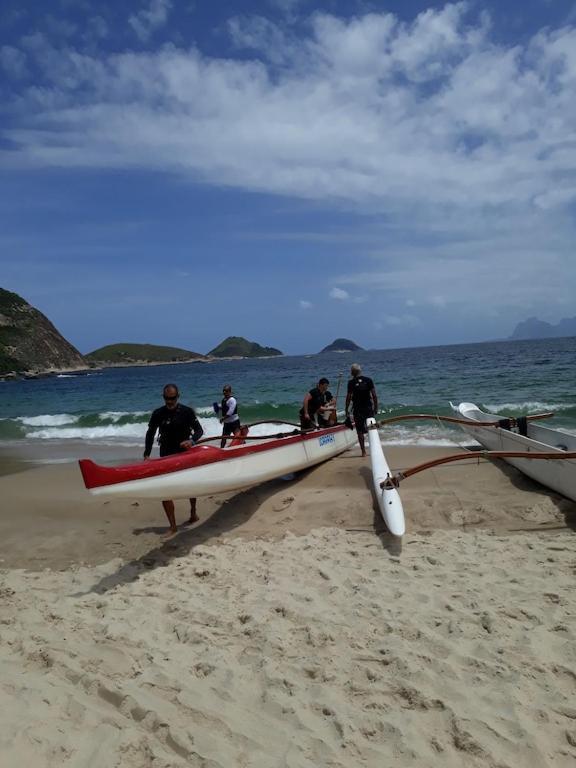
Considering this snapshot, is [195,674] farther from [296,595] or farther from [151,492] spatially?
[151,492]

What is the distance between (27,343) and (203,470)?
3771 inches

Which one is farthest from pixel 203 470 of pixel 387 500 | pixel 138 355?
pixel 138 355

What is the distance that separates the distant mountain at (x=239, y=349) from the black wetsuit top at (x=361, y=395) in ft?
544

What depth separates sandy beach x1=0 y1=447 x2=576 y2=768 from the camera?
2.43 m

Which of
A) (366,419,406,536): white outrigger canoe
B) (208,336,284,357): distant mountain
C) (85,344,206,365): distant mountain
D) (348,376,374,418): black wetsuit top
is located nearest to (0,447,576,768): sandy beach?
(366,419,406,536): white outrigger canoe

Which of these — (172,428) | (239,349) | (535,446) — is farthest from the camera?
(239,349)

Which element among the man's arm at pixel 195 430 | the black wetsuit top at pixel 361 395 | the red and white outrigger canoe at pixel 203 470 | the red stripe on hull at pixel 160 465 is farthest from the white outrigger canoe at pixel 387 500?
the man's arm at pixel 195 430

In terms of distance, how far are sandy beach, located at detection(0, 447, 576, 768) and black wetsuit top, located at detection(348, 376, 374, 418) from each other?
2.89 meters

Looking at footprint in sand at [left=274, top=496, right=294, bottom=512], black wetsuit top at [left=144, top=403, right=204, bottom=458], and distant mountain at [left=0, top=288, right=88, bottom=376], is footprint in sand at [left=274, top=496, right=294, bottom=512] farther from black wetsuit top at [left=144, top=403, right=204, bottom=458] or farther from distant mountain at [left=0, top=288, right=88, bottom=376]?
distant mountain at [left=0, top=288, right=88, bottom=376]

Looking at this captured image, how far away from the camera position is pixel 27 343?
89.4 metres

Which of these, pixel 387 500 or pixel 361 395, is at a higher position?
pixel 361 395

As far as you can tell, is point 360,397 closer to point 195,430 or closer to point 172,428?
point 195,430

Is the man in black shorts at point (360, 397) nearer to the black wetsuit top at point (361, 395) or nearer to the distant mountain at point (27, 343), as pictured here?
the black wetsuit top at point (361, 395)

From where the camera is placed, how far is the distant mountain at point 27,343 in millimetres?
83162
